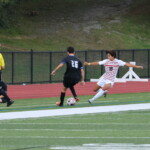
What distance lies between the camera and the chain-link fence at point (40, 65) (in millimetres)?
33938

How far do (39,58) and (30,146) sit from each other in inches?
847

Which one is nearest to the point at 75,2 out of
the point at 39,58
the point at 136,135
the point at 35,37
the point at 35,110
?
the point at 35,37

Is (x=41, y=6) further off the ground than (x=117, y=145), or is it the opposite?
(x=41, y=6)

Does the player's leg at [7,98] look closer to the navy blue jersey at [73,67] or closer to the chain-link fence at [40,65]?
the navy blue jersey at [73,67]

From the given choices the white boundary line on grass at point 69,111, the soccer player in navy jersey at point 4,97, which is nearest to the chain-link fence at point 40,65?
the soccer player in navy jersey at point 4,97

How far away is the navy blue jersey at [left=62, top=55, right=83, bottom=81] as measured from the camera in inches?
868

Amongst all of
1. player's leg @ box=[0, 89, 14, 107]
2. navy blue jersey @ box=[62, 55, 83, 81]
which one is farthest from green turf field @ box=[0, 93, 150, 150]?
navy blue jersey @ box=[62, 55, 83, 81]

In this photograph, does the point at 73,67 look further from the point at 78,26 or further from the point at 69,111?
the point at 78,26

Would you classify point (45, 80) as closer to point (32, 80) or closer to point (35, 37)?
point (32, 80)

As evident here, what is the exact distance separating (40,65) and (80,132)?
19955 millimetres

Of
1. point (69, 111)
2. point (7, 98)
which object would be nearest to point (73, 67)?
point (7, 98)

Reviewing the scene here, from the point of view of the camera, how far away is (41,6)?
6000 cm

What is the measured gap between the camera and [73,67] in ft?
72.7

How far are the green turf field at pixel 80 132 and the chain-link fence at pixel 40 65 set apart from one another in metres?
13.0
